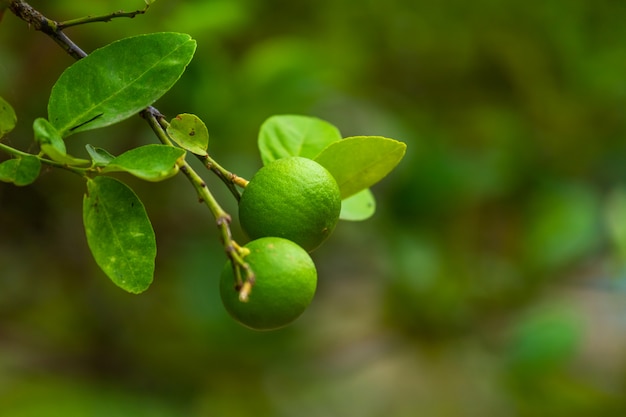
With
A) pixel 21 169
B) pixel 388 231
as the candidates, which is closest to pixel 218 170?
pixel 21 169

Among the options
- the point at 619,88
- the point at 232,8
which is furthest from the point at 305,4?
the point at 619,88

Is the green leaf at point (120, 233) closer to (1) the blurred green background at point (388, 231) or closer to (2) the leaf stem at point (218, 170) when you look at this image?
(2) the leaf stem at point (218, 170)

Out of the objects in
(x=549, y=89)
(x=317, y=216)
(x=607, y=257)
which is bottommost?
(x=317, y=216)

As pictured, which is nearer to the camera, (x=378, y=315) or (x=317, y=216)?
(x=317, y=216)

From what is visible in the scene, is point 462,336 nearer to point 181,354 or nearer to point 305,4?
point 181,354

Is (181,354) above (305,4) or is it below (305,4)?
below

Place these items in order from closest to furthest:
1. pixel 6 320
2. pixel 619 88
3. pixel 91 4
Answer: pixel 91 4, pixel 6 320, pixel 619 88
